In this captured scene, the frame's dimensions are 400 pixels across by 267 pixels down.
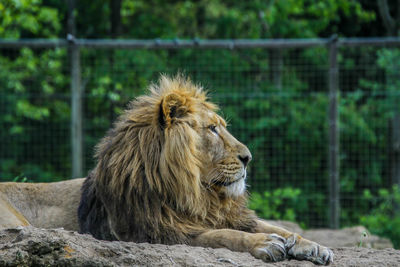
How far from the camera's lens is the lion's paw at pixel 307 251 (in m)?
2.96

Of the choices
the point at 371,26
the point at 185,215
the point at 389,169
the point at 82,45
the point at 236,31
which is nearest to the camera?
the point at 185,215

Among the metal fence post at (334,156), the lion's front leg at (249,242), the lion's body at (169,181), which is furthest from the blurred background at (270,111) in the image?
the lion's front leg at (249,242)

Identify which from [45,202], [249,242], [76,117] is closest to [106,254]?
[249,242]

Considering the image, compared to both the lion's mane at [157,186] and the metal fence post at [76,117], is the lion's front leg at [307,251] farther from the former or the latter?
the metal fence post at [76,117]

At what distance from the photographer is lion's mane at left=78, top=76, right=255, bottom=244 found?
3.40 meters

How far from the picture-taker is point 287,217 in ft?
24.0

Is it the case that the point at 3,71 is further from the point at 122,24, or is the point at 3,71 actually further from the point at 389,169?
the point at 389,169

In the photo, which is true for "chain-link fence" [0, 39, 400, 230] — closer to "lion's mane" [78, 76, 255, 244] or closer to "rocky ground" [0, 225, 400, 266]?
"lion's mane" [78, 76, 255, 244]

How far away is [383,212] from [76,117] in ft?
12.4

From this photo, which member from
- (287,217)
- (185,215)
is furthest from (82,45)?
(185,215)

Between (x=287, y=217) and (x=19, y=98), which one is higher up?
(x=19, y=98)

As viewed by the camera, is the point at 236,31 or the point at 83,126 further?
the point at 236,31

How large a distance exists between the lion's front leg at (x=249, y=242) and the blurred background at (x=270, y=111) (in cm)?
408

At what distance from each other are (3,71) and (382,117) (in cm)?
488
